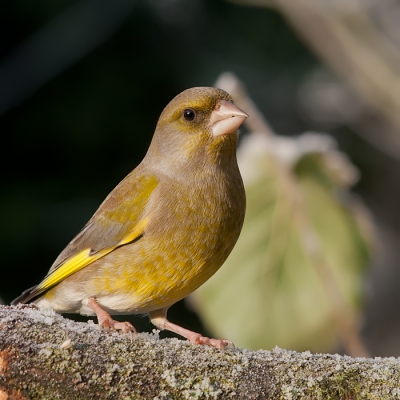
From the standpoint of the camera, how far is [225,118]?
3.77 meters

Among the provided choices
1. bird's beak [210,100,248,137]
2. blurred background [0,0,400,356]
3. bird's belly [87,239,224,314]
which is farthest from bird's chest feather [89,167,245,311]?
blurred background [0,0,400,356]

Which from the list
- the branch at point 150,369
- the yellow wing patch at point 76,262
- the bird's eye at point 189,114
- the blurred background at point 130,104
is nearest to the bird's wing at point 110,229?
the yellow wing patch at point 76,262

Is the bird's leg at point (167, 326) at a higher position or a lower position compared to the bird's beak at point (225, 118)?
Answer: lower

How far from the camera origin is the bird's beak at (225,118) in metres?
3.70

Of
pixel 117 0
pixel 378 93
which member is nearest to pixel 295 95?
pixel 117 0

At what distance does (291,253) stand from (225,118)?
1009 millimetres

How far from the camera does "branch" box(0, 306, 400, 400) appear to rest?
2271 millimetres

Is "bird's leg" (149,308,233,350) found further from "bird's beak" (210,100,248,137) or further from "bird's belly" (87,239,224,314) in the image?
"bird's beak" (210,100,248,137)

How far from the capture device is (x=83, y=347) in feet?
7.89

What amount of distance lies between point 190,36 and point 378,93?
7.15 m

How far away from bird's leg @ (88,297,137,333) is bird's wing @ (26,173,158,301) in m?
0.25

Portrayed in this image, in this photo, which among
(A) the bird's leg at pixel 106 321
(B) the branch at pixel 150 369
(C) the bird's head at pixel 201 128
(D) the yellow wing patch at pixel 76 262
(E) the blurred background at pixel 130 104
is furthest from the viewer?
(E) the blurred background at pixel 130 104

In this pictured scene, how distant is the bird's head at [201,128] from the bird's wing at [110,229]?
22 cm

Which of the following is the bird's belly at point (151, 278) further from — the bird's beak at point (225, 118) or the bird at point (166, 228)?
the bird's beak at point (225, 118)
